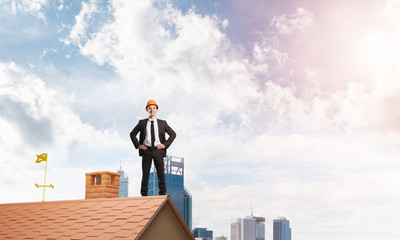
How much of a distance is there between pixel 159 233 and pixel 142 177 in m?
1.81

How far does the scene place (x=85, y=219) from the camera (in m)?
12.2

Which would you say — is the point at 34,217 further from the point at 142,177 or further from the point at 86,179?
the point at 142,177

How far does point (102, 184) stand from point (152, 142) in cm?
348

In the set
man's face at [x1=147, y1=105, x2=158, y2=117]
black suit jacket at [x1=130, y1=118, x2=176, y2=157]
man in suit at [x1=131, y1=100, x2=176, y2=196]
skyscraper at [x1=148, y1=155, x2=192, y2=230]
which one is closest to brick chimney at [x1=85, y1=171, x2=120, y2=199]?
man in suit at [x1=131, y1=100, x2=176, y2=196]

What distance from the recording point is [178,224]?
41.1ft

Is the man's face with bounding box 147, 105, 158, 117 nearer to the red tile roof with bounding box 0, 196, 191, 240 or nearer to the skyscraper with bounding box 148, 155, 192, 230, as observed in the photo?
the red tile roof with bounding box 0, 196, 191, 240

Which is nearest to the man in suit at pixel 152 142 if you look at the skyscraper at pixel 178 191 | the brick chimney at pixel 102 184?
the brick chimney at pixel 102 184

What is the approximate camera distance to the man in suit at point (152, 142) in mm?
12648

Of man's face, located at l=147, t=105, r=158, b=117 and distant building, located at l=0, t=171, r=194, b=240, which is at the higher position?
man's face, located at l=147, t=105, r=158, b=117

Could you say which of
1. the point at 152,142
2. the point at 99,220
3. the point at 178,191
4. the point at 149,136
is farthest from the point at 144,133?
the point at 178,191

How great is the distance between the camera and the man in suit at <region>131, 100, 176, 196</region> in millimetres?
12648

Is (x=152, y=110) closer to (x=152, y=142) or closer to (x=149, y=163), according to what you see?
(x=152, y=142)

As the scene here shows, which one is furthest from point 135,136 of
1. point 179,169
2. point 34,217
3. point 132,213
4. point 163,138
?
point 179,169

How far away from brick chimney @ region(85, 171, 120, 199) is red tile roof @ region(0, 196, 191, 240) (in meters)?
1.28
